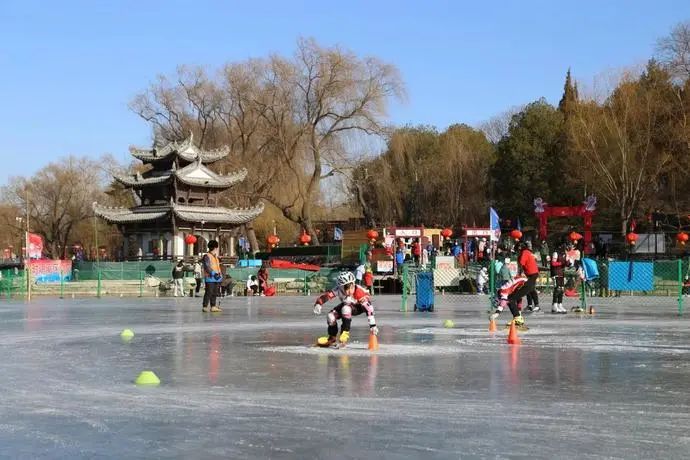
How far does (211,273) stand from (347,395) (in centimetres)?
1456

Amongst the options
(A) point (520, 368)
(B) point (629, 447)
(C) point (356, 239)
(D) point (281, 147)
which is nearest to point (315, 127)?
(D) point (281, 147)

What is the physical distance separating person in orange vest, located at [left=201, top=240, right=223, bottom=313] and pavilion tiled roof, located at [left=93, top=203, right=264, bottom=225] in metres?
41.6

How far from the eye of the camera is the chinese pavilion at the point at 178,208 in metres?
66.2

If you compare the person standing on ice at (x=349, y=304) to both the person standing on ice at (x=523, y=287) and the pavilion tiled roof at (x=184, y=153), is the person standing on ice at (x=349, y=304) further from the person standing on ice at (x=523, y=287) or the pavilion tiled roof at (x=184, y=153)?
the pavilion tiled roof at (x=184, y=153)

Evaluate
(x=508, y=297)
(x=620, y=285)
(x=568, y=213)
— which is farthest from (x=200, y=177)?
(x=508, y=297)

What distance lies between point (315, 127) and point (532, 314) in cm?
4515

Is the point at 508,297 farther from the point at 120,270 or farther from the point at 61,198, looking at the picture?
the point at 61,198

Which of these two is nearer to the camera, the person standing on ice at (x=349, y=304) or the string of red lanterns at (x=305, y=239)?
the person standing on ice at (x=349, y=304)

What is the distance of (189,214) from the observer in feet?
217

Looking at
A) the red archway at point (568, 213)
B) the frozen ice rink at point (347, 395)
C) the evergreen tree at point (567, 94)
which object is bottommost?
the frozen ice rink at point (347, 395)

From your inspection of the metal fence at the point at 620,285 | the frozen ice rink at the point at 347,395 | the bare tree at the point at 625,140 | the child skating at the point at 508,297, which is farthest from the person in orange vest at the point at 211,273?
the bare tree at the point at 625,140

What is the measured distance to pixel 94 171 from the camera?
9206 cm

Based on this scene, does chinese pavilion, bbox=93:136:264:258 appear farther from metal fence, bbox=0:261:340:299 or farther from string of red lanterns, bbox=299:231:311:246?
metal fence, bbox=0:261:340:299

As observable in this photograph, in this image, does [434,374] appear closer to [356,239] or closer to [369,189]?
[356,239]
